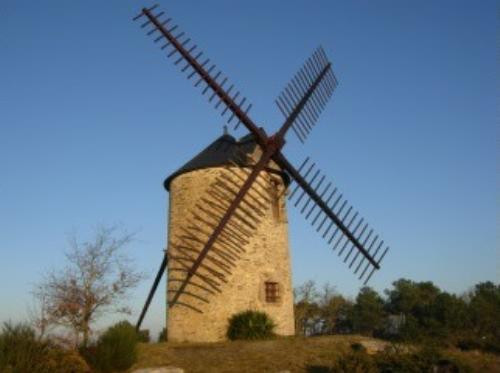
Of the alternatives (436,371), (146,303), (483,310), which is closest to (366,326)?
(483,310)

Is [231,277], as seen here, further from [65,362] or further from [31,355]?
[31,355]

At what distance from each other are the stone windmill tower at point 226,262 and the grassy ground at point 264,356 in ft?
8.60

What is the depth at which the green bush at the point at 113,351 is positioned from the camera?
385 inches

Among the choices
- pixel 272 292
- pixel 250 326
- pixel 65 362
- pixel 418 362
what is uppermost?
pixel 272 292

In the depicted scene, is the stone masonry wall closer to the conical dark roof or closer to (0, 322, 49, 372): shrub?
the conical dark roof

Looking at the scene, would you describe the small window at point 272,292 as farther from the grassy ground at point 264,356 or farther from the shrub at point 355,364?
the shrub at point 355,364

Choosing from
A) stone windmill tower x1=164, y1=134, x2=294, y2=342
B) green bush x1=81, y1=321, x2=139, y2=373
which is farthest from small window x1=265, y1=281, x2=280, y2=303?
green bush x1=81, y1=321, x2=139, y2=373

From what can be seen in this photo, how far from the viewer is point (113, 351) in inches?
388

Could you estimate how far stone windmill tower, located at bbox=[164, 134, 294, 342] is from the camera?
14.8 meters

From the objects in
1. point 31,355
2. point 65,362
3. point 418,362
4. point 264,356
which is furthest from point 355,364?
point 31,355

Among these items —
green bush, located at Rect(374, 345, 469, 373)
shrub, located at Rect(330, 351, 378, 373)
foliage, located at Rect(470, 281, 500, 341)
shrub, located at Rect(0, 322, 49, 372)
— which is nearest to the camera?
shrub, located at Rect(0, 322, 49, 372)

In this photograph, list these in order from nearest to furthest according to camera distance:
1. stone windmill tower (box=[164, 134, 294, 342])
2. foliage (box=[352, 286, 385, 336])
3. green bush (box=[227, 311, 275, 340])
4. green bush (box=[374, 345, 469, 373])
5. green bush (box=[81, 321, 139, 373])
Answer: green bush (box=[374, 345, 469, 373]) → green bush (box=[81, 321, 139, 373]) → green bush (box=[227, 311, 275, 340]) → stone windmill tower (box=[164, 134, 294, 342]) → foliage (box=[352, 286, 385, 336])

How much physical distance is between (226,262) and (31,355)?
7.26 m

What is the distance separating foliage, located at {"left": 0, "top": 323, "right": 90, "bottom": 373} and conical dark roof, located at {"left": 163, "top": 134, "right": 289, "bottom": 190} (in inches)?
306
